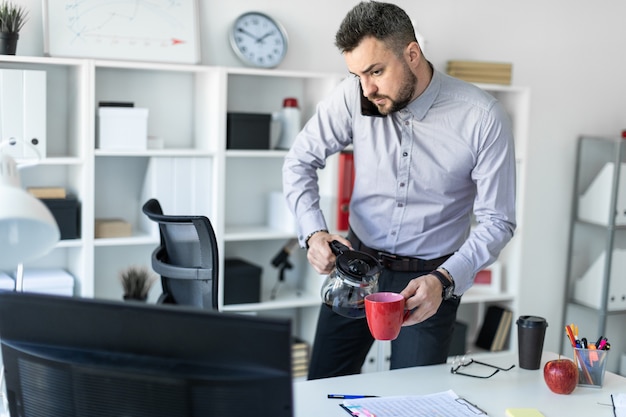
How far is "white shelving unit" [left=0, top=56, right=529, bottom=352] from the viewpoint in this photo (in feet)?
11.1

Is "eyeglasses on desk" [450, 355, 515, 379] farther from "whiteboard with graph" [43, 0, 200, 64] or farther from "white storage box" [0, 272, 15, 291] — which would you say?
"whiteboard with graph" [43, 0, 200, 64]

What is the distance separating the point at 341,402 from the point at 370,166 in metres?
0.92

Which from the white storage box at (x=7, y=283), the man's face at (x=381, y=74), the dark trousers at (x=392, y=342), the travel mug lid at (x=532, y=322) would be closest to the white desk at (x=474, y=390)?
the travel mug lid at (x=532, y=322)

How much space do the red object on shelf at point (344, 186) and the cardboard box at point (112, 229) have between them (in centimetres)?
95

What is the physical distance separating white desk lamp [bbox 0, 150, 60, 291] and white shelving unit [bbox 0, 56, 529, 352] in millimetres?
1939

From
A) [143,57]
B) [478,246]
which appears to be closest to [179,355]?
[478,246]

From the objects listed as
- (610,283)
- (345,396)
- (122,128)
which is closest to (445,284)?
(345,396)

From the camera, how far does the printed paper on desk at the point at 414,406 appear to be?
1845mm

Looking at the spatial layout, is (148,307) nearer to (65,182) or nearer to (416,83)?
(416,83)

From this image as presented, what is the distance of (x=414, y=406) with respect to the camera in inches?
74.5

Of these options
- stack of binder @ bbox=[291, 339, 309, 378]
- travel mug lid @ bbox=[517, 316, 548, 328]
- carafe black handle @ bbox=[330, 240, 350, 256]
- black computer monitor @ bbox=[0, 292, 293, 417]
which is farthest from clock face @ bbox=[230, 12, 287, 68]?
black computer monitor @ bbox=[0, 292, 293, 417]

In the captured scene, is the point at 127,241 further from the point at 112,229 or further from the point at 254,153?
the point at 254,153

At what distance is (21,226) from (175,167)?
2.16 m

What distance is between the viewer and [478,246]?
2.33 meters
